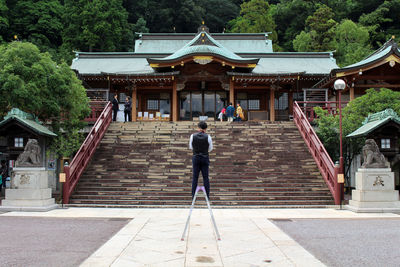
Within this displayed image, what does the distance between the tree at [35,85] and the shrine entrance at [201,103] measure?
1083cm

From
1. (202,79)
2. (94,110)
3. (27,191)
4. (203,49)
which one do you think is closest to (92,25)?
(202,79)

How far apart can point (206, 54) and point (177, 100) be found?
444 centimetres

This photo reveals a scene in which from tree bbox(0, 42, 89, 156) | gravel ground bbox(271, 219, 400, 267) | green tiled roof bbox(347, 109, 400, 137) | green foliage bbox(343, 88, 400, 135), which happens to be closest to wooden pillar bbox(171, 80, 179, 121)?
tree bbox(0, 42, 89, 156)

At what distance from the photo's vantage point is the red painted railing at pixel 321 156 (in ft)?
37.7

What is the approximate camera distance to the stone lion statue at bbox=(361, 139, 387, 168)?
1036cm

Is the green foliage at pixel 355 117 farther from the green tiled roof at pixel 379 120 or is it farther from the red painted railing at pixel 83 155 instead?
the red painted railing at pixel 83 155

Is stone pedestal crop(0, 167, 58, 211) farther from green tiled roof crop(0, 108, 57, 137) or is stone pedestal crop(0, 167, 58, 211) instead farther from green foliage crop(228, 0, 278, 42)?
green foliage crop(228, 0, 278, 42)

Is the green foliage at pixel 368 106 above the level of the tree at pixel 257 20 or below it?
below

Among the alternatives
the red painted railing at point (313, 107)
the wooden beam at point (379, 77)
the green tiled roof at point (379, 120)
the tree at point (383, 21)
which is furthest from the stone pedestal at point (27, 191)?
the tree at point (383, 21)

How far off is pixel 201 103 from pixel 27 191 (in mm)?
16126

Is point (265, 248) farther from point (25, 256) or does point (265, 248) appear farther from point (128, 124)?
point (128, 124)

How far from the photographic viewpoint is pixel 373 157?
409 inches

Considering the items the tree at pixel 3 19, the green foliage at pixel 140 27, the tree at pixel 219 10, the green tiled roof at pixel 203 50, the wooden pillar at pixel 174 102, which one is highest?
the tree at pixel 219 10

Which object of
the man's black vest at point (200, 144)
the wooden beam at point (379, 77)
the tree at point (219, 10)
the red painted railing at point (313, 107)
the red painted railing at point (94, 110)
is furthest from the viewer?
the tree at point (219, 10)
